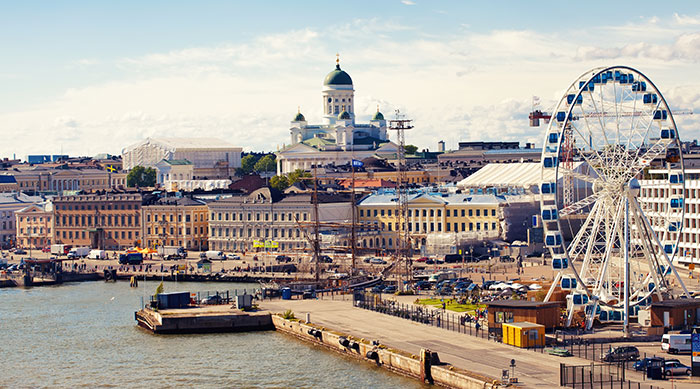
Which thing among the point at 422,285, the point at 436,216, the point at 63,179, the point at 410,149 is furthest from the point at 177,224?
the point at 410,149

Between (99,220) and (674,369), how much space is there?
78031 millimetres

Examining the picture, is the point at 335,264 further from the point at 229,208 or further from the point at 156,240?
the point at 156,240

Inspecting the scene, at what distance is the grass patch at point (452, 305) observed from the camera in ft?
184

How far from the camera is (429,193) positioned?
99500 millimetres

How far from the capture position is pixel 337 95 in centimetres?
17812

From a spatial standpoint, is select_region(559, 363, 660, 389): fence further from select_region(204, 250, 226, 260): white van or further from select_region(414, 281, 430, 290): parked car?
select_region(204, 250, 226, 260): white van

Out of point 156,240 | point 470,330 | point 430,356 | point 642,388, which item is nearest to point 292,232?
point 156,240

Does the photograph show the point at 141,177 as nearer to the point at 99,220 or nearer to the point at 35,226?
the point at 35,226

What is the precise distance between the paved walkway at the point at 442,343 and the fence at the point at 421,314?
47cm

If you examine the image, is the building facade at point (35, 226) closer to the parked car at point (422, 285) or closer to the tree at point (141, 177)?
the tree at point (141, 177)

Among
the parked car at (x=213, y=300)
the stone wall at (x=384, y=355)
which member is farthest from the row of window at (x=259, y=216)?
the stone wall at (x=384, y=355)

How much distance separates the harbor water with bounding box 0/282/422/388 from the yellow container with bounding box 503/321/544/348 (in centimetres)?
461

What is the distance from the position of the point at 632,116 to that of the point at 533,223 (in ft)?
138

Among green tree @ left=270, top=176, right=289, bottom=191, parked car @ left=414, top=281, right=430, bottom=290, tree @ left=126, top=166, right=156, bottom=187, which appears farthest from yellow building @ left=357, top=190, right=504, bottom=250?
tree @ left=126, top=166, right=156, bottom=187
